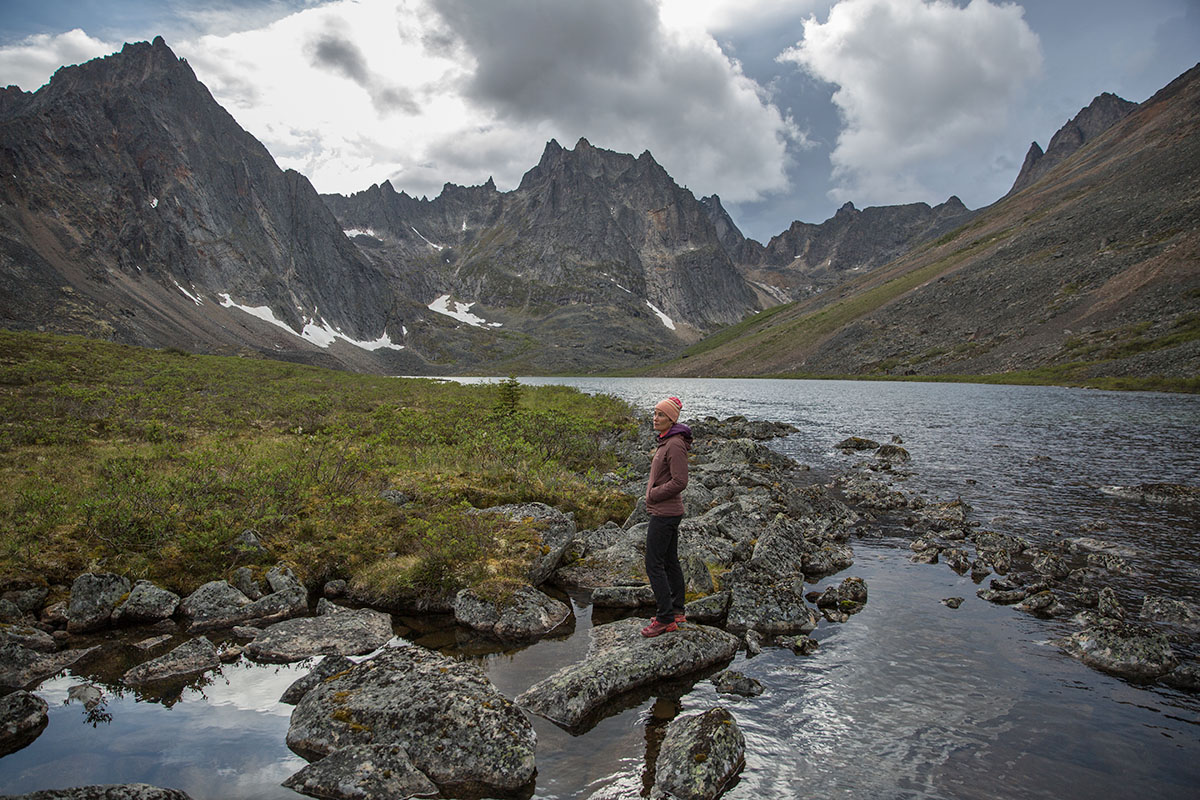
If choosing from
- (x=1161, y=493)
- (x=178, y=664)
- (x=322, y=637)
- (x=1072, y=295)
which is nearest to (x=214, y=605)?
(x=178, y=664)

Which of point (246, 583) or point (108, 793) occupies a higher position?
point (108, 793)

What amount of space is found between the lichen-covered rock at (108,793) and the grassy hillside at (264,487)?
6344 millimetres

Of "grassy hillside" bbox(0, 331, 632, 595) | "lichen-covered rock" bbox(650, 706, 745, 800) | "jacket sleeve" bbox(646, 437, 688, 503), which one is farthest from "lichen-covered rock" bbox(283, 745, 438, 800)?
"jacket sleeve" bbox(646, 437, 688, 503)

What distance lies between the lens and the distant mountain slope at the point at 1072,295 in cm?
10394

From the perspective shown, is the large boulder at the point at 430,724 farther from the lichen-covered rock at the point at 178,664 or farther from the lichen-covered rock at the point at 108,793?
the lichen-covered rock at the point at 178,664

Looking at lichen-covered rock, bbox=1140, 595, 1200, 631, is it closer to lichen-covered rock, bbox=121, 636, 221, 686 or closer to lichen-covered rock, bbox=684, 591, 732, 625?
lichen-covered rock, bbox=684, 591, 732, 625

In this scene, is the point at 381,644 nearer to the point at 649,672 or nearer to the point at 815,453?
the point at 649,672

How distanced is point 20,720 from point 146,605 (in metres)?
3.47

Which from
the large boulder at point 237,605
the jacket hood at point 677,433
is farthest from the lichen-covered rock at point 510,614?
the jacket hood at point 677,433

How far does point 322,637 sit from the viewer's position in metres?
10.4

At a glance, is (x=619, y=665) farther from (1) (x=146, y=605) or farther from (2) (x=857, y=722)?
(1) (x=146, y=605)

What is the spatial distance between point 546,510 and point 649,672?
301 inches

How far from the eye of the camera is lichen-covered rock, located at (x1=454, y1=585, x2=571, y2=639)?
1131cm

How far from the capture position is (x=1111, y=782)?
7.34 metres
